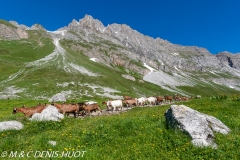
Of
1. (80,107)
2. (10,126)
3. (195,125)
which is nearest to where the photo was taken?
(195,125)

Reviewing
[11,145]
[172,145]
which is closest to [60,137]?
[11,145]

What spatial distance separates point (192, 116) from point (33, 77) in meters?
108

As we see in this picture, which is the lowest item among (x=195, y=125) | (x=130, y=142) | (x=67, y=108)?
(x=130, y=142)

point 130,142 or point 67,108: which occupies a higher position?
point 67,108

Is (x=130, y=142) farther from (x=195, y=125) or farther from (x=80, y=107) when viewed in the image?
(x=80, y=107)

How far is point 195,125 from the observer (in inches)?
A: 482

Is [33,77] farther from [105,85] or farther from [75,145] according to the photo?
[75,145]

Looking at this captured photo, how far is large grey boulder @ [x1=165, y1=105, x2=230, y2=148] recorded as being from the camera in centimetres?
1139

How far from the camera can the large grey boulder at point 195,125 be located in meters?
11.4

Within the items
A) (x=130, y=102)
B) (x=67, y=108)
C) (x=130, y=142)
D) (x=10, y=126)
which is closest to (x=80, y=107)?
(x=67, y=108)

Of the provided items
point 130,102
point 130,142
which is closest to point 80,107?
point 130,102

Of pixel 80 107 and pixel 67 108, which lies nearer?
pixel 67 108

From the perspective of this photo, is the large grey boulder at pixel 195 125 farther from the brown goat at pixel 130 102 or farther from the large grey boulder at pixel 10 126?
the brown goat at pixel 130 102

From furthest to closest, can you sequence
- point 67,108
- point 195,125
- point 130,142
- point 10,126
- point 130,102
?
1. point 130,102
2. point 67,108
3. point 10,126
4. point 195,125
5. point 130,142
